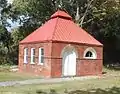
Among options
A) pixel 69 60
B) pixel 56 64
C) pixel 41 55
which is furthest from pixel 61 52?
pixel 41 55

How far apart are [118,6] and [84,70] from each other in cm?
1470

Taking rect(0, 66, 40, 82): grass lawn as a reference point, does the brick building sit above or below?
above

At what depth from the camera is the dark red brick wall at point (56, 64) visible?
99.7 ft

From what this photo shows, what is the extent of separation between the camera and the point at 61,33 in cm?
3191

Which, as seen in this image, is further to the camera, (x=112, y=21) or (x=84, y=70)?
(x=112, y=21)

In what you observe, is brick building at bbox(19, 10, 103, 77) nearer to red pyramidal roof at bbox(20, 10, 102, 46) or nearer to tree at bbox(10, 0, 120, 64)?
red pyramidal roof at bbox(20, 10, 102, 46)

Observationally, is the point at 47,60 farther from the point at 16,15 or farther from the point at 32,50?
the point at 16,15

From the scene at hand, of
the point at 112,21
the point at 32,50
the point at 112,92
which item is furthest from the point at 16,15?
the point at 112,92

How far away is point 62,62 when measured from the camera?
31.1 m

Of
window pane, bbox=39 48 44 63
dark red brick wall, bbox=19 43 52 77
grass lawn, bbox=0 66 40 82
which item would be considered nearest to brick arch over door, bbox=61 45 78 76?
dark red brick wall, bbox=19 43 52 77

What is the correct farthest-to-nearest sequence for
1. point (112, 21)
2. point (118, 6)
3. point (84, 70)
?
point (112, 21)
point (118, 6)
point (84, 70)

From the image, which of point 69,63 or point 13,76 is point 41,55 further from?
point 13,76

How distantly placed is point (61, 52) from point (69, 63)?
1570 millimetres

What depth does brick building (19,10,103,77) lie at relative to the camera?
30609mm
